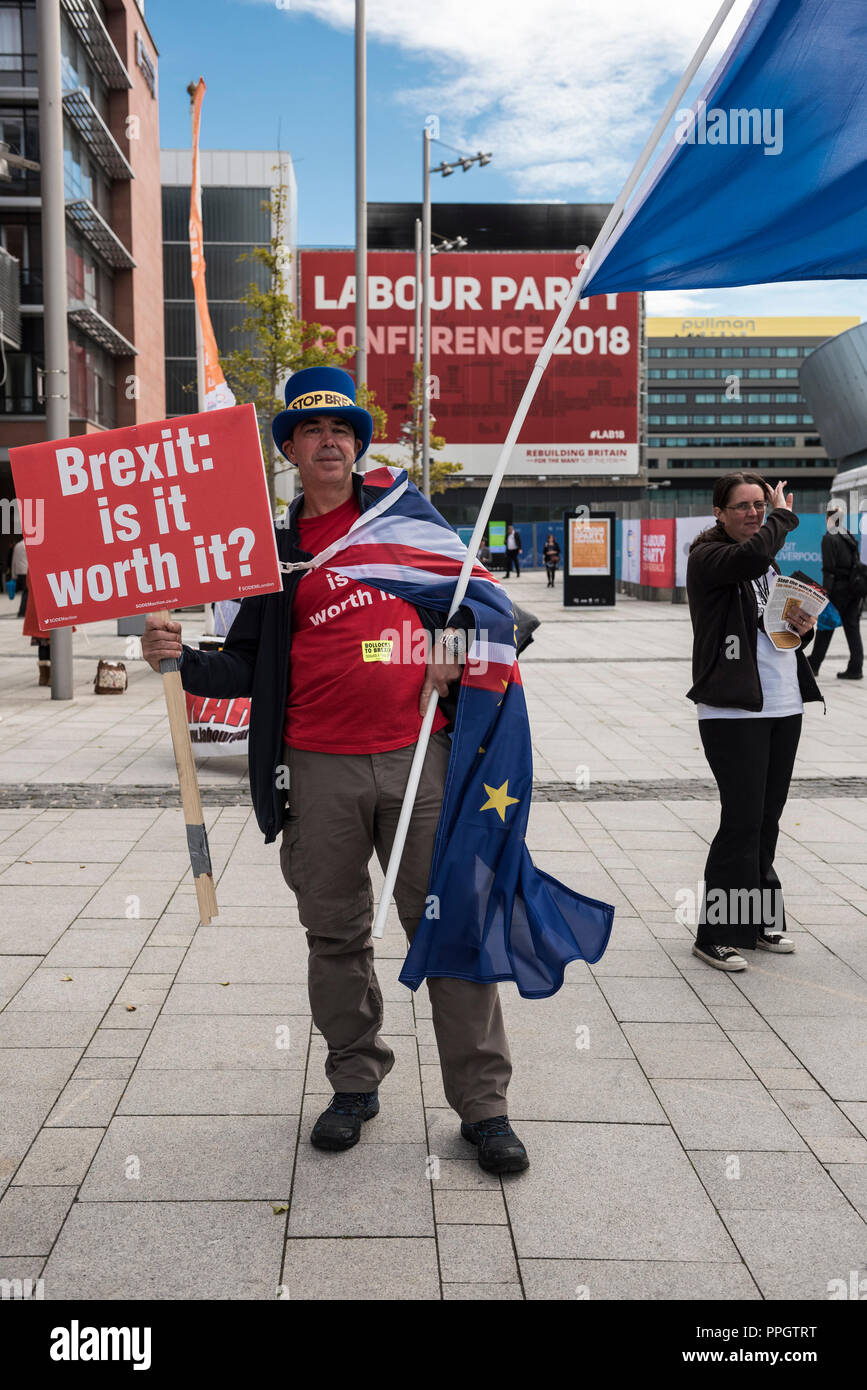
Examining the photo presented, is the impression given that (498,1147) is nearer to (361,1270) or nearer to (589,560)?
(361,1270)

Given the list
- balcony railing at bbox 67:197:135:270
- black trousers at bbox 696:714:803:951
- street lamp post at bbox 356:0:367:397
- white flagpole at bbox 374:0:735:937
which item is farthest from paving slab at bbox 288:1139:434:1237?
balcony railing at bbox 67:197:135:270

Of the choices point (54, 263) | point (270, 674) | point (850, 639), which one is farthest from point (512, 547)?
point (270, 674)

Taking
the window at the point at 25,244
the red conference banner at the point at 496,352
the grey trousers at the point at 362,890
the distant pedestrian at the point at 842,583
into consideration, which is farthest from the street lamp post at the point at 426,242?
the red conference banner at the point at 496,352

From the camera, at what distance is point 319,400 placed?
349 centimetres

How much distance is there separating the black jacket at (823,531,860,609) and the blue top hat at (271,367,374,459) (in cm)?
1165

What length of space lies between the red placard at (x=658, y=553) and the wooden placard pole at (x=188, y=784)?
26143mm

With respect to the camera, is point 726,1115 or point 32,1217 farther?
point 726,1115

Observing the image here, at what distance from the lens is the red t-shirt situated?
345cm

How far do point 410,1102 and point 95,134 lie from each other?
4013cm

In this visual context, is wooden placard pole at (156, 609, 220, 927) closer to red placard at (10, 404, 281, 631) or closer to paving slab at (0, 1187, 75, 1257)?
red placard at (10, 404, 281, 631)

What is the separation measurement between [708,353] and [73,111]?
108 m

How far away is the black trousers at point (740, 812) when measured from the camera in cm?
500

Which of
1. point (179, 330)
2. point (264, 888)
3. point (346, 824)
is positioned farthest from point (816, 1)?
point (179, 330)

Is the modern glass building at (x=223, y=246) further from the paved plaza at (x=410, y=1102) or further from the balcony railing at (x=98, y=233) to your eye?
the paved plaza at (x=410, y=1102)
